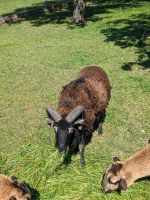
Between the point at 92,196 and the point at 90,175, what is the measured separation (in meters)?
0.76

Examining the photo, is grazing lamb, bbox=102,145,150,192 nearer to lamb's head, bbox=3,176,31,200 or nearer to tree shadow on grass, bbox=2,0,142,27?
lamb's head, bbox=3,176,31,200

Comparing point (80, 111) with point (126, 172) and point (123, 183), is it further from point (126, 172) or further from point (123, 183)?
point (123, 183)

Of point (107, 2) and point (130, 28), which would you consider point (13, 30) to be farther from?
point (107, 2)

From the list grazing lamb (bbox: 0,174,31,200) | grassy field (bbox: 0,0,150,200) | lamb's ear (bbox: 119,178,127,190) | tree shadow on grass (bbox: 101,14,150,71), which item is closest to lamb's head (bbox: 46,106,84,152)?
grassy field (bbox: 0,0,150,200)

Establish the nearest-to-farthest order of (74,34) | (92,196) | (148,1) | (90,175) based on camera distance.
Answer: (92,196) → (90,175) → (74,34) → (148,1)

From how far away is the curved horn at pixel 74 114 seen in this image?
32.2 ft

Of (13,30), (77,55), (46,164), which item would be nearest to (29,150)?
(46,164)

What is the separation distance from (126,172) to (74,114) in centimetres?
193

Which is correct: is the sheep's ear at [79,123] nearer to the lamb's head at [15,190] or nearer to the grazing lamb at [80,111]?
the grazing lamb at [80,111]

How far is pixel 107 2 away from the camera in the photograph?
33.3m

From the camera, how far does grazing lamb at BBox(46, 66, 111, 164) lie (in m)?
9.82

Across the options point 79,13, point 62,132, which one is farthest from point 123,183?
point 79,13

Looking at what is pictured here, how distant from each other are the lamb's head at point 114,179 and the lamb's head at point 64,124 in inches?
53.4

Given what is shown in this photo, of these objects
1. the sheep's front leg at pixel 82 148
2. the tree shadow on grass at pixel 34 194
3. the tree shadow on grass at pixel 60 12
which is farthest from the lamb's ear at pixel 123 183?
the tree shadow on grass at pixel 60 12
